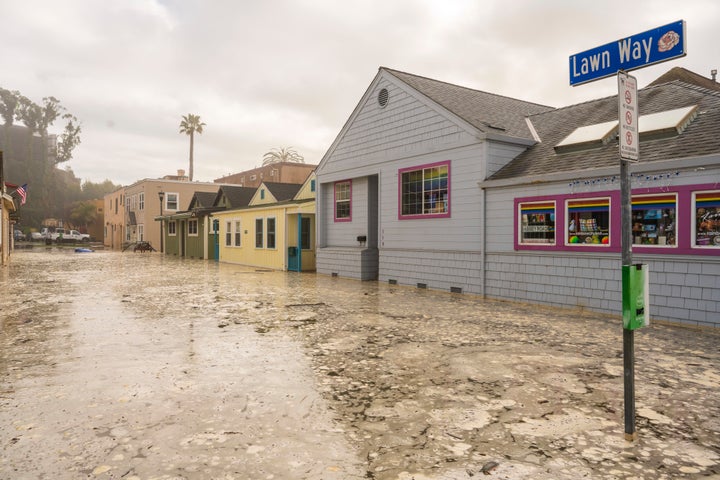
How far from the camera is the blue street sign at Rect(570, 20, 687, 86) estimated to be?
11.9 ft

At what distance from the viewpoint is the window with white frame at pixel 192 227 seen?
33.9 m

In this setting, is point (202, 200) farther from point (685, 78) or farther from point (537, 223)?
point (685, 78)

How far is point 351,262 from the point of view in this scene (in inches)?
705

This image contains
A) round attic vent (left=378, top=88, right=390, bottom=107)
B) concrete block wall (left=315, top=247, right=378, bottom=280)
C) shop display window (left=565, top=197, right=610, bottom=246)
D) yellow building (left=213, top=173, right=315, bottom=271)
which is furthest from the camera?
yellow building (left=213, top=173, right=315, bottom=271)

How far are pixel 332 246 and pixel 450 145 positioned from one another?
298 inches

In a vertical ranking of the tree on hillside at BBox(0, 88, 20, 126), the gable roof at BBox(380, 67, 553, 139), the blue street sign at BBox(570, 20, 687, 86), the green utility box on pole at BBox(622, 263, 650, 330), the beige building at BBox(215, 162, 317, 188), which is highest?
the tree on hillside at BBox(0, 88, 20, 126)

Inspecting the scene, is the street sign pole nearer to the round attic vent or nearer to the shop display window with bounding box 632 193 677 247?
the shop display window with bounding box 632 193 677 247

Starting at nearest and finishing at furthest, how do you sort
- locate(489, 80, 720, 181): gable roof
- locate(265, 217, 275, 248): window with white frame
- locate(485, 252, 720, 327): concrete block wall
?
locate(485, 252, 720, 327): concrete block wall → locate(489, 80, 720, 181): gable roof → locate(265, 217, 275, 248): window with white frame

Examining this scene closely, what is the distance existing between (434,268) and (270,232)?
11.2 m

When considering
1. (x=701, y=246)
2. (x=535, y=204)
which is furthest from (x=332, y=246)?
(x=701, y=246)

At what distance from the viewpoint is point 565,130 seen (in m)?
13.5

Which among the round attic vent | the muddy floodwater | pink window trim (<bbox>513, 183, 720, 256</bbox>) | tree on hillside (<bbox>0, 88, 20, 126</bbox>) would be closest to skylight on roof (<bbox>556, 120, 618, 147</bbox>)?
pink window trim (<bbox>513, 183, 720, 256</bbox>)

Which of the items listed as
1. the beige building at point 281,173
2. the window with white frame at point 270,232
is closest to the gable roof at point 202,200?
the window with white frame at point 270,232

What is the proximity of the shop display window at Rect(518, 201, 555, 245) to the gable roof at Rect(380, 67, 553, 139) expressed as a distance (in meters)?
2.62
